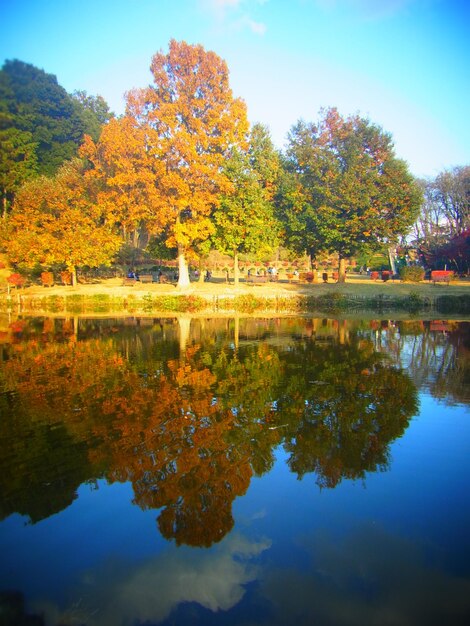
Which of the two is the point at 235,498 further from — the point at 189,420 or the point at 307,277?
the point at 307,277

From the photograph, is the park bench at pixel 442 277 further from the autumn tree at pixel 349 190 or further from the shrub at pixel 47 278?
the shrub at pixel 47 278

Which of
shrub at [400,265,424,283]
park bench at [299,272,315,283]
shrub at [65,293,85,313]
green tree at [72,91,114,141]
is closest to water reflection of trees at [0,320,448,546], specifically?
shrub at [65,293,85,313]

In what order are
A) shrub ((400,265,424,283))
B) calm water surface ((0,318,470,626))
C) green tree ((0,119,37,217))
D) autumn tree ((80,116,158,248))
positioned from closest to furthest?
calm water surface ((0,318,470,626)) < autumn tree ((80,116,158,248)) < shrub ((400,265,424,283)) < green tree ((0,119,37,217))

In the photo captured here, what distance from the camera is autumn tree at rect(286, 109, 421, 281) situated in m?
41.2

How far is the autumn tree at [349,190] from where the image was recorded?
135 feet

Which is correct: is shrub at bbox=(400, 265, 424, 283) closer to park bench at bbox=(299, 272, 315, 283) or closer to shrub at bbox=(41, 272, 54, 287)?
park bench at bbox=(299, 272, 315, 283)

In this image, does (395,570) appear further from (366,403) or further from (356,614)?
(366,403)

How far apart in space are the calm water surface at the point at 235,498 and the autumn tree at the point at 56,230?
27.0 metres

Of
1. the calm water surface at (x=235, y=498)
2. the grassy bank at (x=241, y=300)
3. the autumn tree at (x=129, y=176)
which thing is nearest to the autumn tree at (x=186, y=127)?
the autumn tree at (x=129, y=176)

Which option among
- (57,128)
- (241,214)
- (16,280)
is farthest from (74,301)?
(57,128)

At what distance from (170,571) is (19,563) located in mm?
1751

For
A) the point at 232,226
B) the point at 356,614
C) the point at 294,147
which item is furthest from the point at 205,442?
the point at 294,147

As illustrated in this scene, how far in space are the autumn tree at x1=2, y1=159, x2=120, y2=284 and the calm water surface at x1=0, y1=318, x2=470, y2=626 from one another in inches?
1062

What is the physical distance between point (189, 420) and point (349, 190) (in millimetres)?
35751
